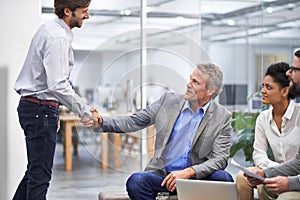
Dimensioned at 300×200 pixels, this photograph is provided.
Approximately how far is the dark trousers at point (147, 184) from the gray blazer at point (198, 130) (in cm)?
5

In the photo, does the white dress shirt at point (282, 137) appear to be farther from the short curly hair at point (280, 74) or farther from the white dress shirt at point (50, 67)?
the white dress shirt at point (50, 67)

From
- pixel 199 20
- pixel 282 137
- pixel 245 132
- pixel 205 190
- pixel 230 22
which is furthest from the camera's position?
pixel 230 22

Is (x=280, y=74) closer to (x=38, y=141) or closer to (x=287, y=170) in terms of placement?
(x=287, y=170)

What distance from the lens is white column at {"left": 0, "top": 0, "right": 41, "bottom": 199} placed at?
Result: 13.1ft

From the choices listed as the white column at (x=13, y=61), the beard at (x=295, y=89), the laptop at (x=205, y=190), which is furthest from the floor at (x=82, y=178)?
the laptop at (x=205, y=190)

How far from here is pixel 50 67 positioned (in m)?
3.00

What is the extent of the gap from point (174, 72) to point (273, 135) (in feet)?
2.24

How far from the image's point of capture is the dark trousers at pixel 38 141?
10.1 feet

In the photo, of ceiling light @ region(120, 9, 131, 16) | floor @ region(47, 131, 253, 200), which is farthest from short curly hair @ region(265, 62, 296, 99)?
ceiling light @ region(120, 9, 131, 16)

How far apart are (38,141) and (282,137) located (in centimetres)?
131

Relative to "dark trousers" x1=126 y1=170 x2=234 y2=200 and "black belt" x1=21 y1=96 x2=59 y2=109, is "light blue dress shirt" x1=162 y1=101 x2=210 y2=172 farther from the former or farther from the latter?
"black belt" x1=21 y1=96 x2=59 y2=109

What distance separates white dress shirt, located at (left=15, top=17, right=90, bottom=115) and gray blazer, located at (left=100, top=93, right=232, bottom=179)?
0.32m

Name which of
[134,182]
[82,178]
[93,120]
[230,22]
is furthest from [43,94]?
[230,22]

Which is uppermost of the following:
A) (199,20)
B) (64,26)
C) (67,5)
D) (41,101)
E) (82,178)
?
(199,20)
